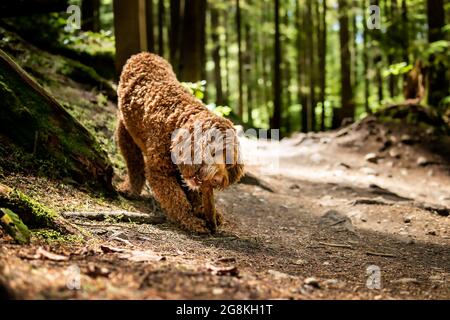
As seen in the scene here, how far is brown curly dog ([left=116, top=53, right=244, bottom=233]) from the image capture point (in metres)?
4.75

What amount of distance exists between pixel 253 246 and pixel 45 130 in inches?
109

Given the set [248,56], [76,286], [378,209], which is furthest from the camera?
[248,56]

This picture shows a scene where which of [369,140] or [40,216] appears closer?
[40,216]

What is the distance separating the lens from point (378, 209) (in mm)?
7359

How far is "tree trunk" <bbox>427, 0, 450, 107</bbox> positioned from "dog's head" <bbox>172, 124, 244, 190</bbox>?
1004 cm

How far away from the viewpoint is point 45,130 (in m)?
5.30

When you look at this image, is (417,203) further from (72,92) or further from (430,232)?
(72,92)

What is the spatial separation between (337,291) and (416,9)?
19101 millimetres

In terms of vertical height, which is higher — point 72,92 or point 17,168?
point 72,92

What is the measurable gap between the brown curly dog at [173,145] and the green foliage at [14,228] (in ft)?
6.45

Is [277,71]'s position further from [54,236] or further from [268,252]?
[54,236]

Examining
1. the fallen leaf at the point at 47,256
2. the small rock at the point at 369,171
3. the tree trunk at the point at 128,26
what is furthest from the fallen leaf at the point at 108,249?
the small rock at the point at 369,171

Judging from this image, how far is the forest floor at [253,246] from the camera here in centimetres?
266

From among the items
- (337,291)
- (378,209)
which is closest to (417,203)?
(378,209)
